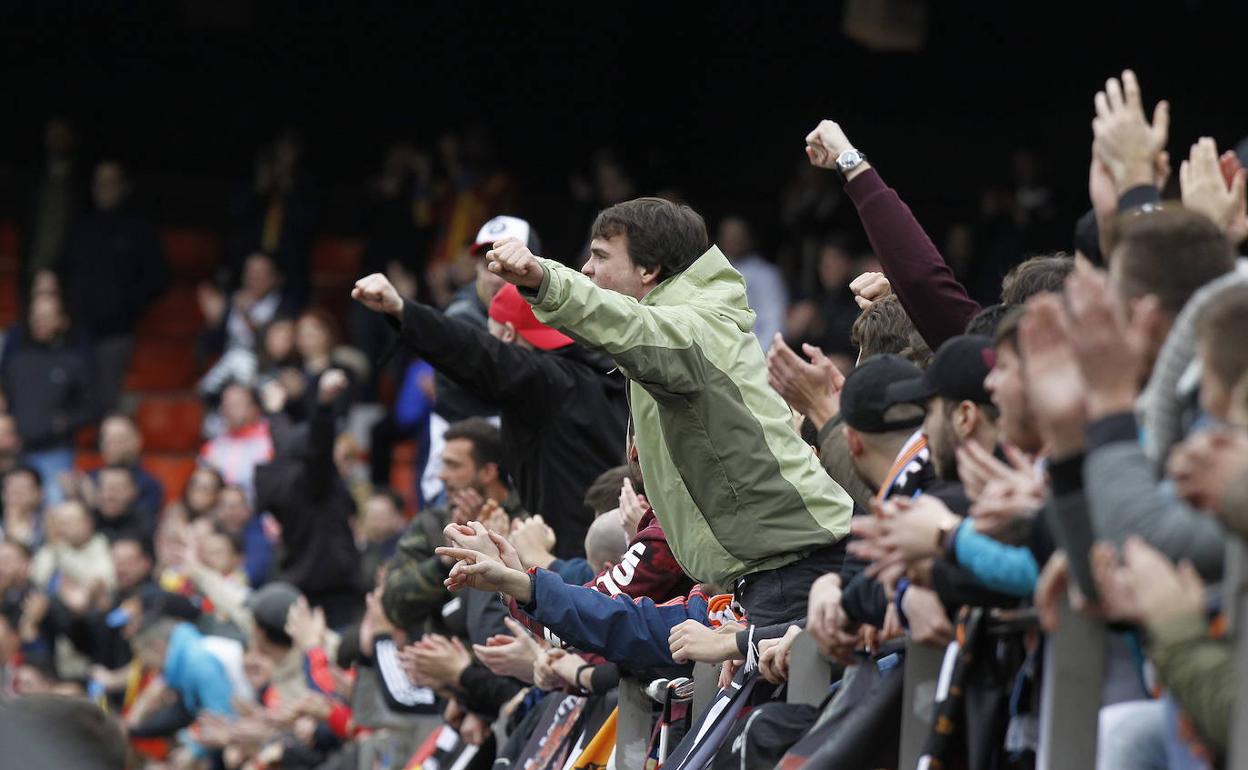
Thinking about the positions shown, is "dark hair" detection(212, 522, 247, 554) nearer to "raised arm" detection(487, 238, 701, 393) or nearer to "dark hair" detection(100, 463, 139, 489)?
"dark hair" detection(100, 463, 139, 489)

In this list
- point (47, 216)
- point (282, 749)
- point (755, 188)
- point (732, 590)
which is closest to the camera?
point (732, 590)

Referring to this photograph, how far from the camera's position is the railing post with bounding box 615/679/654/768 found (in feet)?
17.2

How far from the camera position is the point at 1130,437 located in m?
3.04

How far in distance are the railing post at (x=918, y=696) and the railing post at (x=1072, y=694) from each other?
1.50 ft

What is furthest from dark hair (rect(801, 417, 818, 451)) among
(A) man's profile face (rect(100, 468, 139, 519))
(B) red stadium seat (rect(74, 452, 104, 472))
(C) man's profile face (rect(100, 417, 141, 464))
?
(B) red stadium seat (rect(74, 452, 104, 472))

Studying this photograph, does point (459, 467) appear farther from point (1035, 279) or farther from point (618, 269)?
point (1035, 279)

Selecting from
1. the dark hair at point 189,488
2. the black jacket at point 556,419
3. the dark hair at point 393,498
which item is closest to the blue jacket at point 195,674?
the dark hair at point 393,498

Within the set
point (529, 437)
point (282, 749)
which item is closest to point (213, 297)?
point (282, 749)

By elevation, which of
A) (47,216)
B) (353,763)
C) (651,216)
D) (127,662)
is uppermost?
(651,216)

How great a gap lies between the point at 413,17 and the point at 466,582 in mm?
12629

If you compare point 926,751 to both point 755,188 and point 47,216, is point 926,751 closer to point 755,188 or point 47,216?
point 755,188

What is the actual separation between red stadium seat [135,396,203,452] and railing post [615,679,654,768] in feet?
37.1

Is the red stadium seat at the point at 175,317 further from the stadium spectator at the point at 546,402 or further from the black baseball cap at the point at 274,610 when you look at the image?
the stadium spectator at the point at 546,402

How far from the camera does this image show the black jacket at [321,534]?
402 inches
